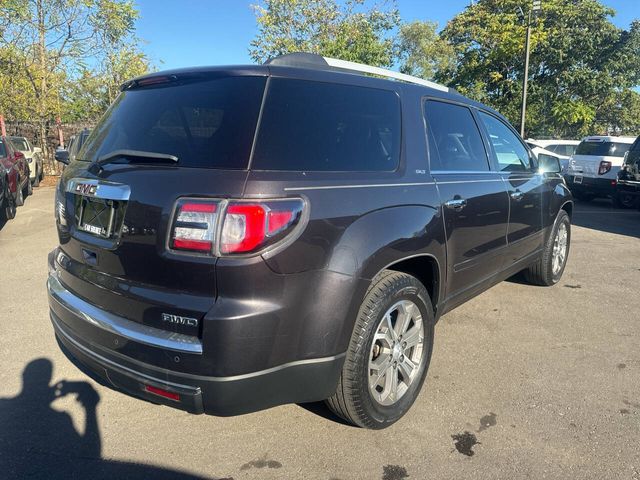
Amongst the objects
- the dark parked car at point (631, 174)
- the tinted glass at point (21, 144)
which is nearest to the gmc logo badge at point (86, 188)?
the dark parked car at point (631, 174)

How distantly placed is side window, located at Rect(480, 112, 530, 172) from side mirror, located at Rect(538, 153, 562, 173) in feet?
0.79

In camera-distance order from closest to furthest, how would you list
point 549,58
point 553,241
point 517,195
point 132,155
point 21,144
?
point 132,155 < point 517,195 < point 553,241 < point 21,144 < point 549,58

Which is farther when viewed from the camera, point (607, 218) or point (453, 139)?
point (607, 218)

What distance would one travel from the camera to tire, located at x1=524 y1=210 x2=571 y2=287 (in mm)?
5074

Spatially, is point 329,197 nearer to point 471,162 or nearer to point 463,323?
point 471,162

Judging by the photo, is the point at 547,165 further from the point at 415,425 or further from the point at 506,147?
the point at 415,425

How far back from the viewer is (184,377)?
208 centimetres

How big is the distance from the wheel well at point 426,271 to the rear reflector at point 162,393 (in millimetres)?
1406

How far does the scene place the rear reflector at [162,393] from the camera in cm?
212

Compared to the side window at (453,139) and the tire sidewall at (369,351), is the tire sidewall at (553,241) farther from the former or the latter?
the tire sidewall at (369,351)

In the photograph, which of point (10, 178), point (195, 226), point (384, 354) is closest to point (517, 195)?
point (384, 354)

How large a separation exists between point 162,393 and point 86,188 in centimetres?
110

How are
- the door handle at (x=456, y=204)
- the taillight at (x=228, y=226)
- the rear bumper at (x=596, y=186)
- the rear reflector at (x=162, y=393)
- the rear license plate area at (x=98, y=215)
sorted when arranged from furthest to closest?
1. the rear bumper at (x=596, y=186)
2. the door handle at (x=456, y=204)
3. the rear license plate area at (x=98, y=215)
4. the rear reflector at (x=162, y=393)
5. the taillight at (x=228, y=226)

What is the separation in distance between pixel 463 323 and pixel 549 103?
25713 mm
